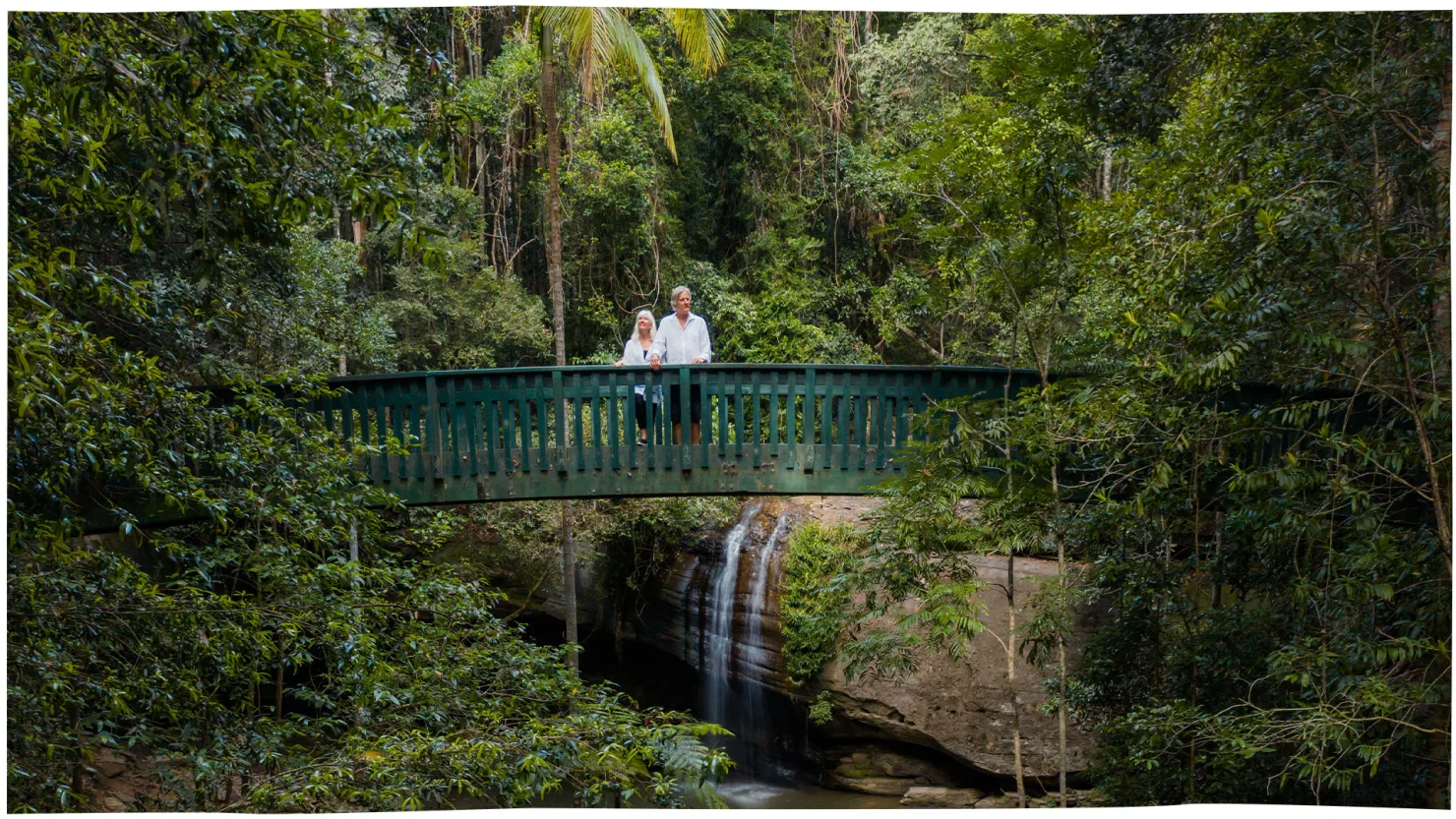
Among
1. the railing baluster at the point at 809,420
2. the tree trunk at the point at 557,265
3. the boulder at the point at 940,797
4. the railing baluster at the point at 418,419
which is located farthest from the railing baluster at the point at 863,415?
the boulder at the point at 940,797

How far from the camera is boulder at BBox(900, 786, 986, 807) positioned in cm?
757

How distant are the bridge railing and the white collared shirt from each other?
0.16m

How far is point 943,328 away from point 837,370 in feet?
20.4

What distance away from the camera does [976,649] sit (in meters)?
7.62

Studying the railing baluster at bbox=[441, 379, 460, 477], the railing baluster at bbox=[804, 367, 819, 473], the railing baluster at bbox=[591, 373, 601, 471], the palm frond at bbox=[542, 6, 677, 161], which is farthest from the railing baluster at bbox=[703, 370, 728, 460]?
the palm frond at bbox=[542, 6, 677, 161]

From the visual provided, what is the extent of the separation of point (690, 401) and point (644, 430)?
0.87 feet

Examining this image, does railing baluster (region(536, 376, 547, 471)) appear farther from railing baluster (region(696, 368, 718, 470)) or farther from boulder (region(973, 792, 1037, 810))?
boulder (region(973, 792, 1037, 810))

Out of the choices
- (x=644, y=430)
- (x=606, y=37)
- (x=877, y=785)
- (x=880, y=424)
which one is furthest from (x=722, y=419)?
(x=877, y=785)

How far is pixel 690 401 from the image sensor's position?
5.84 meters

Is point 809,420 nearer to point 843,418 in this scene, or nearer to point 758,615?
point 843,418

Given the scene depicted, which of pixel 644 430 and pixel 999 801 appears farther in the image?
pixel 999 801

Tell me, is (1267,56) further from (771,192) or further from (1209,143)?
(771,192)

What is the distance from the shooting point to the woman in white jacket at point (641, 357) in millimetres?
5824

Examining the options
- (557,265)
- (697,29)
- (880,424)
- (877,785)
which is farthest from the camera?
(557,265)
